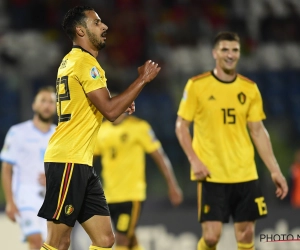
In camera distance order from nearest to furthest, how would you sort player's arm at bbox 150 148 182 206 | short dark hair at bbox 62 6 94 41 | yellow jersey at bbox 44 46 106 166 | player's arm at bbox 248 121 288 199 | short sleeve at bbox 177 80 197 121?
yellow jersey at bbox 44 46 106 166 → short dark hair at bbox 62 6 94 41 → player's arm at bbox 248 121 288 199 → short sleeve at bbox 177 80 197 121 → player's arm at bbox 150 148 182 206

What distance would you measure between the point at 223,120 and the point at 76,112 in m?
2.12

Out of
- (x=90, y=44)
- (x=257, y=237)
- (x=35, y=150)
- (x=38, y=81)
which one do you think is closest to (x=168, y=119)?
(x=38, y=81)

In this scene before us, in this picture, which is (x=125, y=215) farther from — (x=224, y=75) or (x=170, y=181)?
(x=224, y=75)

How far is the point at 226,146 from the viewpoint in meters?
6.65

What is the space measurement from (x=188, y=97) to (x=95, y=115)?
1.95m

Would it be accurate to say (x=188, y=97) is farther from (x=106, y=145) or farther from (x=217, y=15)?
(x=217, y=15)

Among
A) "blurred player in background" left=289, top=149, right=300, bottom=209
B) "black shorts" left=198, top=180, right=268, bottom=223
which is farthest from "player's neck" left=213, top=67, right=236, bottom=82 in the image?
"blurred player in background" left=289, top=149, right=300, bottom=209

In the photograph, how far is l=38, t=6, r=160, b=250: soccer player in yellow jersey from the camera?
16.0 feet

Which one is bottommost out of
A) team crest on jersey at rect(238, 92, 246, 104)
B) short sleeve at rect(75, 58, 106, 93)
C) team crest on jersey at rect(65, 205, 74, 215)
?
team crest on jersey at rect(65, 205, 74, 215)

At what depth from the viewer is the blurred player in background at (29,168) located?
7.52m

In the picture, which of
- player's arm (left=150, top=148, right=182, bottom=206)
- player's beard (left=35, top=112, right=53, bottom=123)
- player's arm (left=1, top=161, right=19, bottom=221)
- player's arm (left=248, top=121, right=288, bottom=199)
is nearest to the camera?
player's arm (left=248, top=121, right=288, bottom=199)

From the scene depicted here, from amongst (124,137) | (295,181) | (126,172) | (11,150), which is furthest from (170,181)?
(295,181)

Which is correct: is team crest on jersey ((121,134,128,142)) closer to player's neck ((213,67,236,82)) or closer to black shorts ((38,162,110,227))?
player's neck ((213,67,236,82))

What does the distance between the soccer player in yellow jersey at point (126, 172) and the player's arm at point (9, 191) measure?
5.01ft
